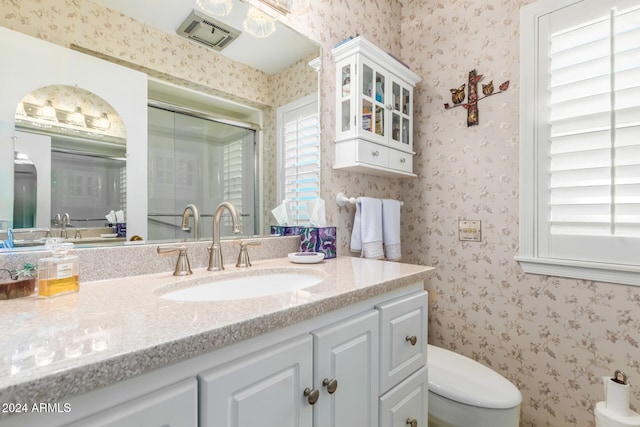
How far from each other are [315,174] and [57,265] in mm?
1059

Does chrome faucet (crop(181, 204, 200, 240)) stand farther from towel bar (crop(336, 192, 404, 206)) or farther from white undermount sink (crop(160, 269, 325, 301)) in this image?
towel bar (crop(336, 192, 404, 206))

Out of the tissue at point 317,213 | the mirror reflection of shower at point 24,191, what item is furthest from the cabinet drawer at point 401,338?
the mirror reflection of shower at point 24,191

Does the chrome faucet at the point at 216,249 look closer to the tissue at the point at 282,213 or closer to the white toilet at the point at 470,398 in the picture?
the tissue at the point at 282,213

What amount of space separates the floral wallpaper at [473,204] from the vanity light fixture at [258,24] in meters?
0.13

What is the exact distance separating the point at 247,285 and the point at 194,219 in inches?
12.5

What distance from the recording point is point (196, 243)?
1.07 meters

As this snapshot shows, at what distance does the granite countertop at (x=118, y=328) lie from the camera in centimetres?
37

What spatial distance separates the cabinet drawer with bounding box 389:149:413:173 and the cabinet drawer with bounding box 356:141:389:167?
0.16 ft

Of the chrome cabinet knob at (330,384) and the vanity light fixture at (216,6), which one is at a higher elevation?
the vanity light fixture at (216,6)

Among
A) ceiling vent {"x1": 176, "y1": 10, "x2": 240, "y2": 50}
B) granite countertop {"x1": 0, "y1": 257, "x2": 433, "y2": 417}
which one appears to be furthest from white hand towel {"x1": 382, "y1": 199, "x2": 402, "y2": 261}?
ceiling vent {"x1": 176, "y1": 10, "x2": 240, "y2": 50}

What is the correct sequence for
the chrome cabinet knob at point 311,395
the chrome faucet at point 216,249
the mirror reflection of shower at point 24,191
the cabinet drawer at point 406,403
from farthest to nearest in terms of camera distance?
the chrome faucet at point 216,249
the cabinet drawer at point 406,403
the mirror reflection of shower at point 24,191
the chrome cabinet knob at point 311,395

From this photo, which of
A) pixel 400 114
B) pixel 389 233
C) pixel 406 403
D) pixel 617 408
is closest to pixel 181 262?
pixel 406 403

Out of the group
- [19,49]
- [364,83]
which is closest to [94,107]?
[19,49]

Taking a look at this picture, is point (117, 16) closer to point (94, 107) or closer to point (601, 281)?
point (94, 107)
